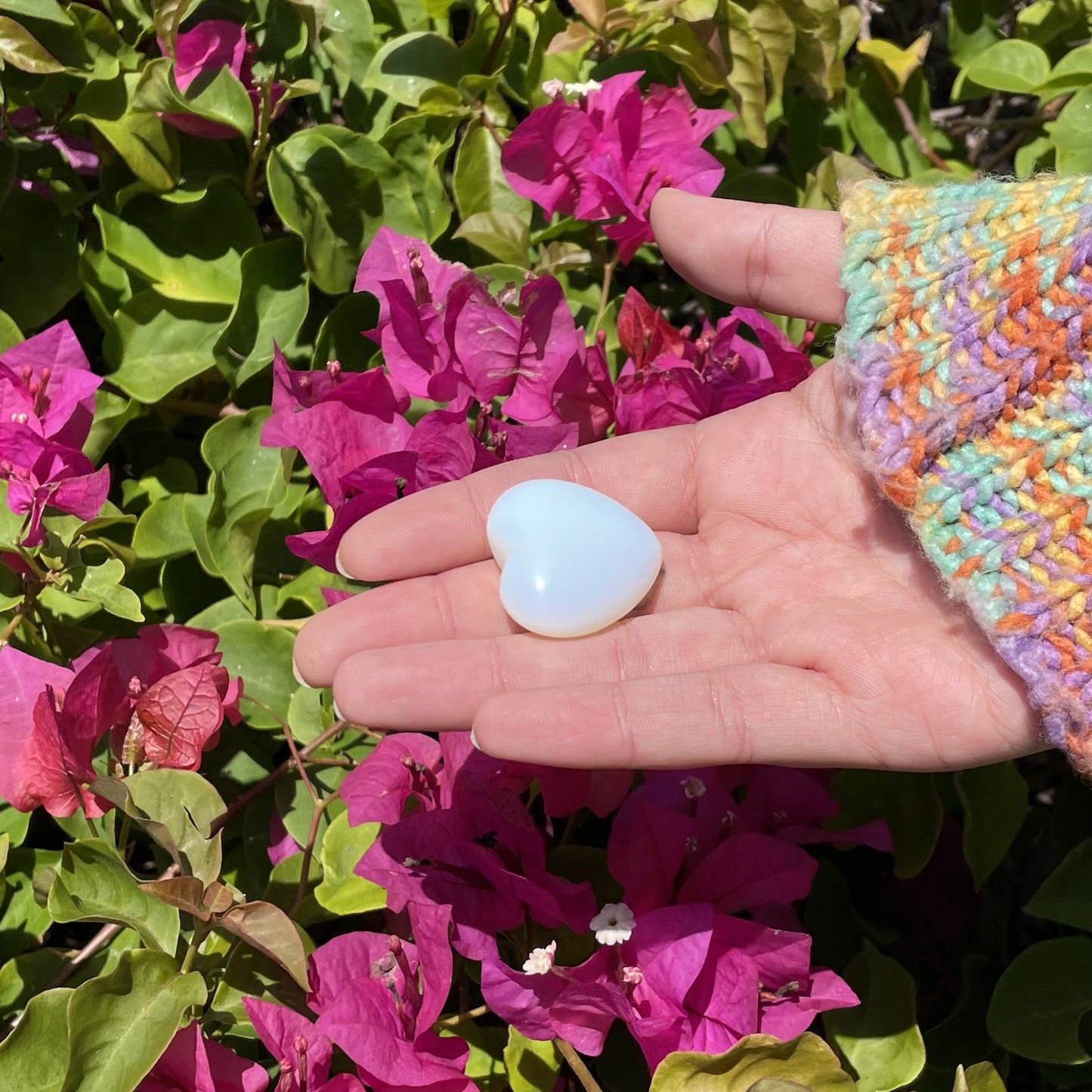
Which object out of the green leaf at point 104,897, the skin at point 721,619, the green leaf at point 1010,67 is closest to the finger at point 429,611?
the skin at point 721,619

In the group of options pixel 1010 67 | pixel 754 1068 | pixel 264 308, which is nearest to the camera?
pixel 754 1068

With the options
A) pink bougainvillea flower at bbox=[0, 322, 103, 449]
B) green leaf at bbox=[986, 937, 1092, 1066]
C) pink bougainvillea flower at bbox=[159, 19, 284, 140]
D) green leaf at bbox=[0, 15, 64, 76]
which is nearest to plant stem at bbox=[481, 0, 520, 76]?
pink bougainvillea flower at bbox=[159, 19, 284, 140]

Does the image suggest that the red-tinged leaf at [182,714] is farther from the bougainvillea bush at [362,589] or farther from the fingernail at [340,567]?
the fingernail at [340,567]

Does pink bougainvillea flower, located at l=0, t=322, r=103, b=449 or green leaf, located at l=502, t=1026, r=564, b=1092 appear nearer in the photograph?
green leaf, located at l=502, t=1026, r=564, b=1092

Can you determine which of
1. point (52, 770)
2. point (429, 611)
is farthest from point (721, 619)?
point (52, 770)

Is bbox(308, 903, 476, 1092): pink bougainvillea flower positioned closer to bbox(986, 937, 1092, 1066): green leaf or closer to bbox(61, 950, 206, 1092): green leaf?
bbox(61, 950, 206, 1092): green leaf

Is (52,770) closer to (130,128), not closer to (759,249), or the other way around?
(130,128)

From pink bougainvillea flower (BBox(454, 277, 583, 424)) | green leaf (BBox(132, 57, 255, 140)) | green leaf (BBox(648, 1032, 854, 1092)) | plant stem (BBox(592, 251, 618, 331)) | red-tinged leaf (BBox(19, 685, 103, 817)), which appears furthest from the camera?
plant stem (BBox(592, 251, 618, 331))
